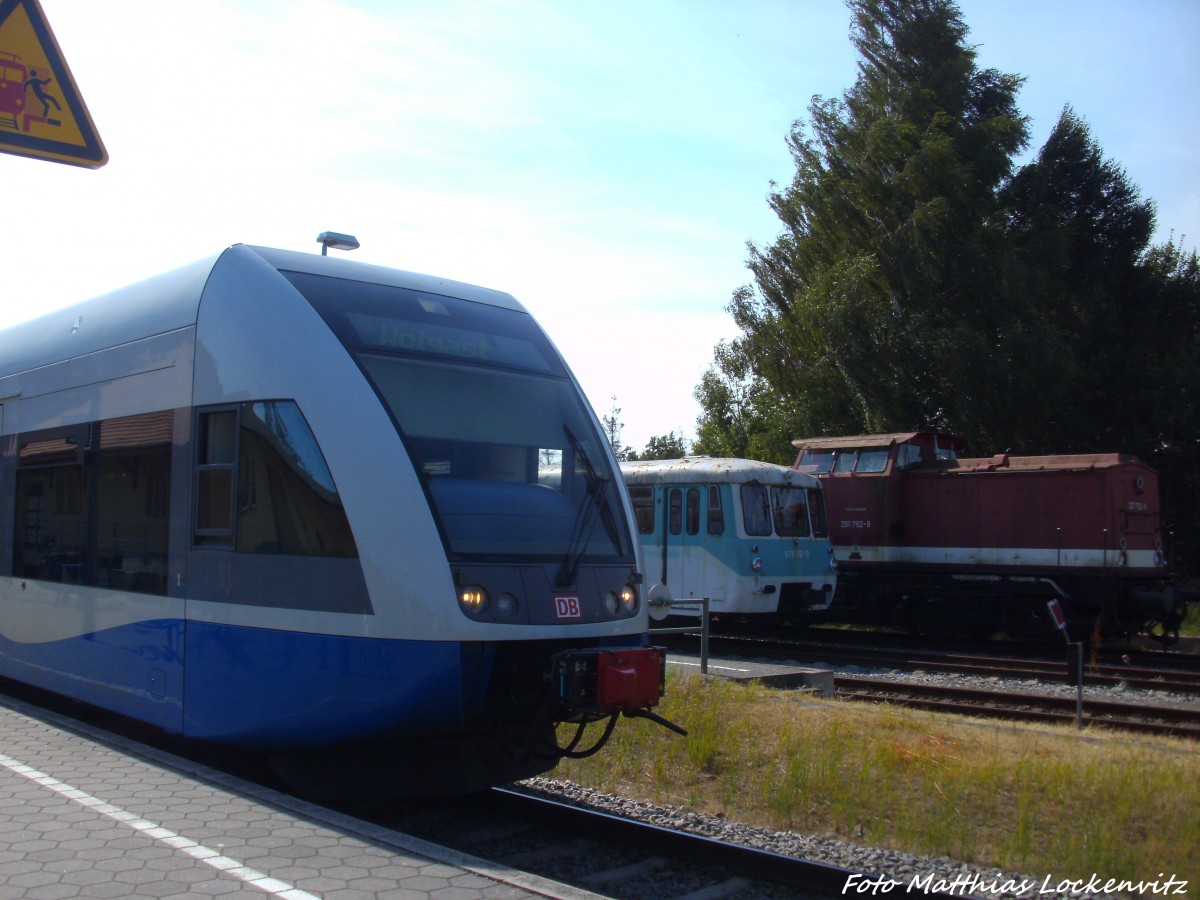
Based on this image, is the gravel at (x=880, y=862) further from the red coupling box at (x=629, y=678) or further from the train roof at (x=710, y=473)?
the train roof at (x=710, y=473)

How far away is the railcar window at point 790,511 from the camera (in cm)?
1755

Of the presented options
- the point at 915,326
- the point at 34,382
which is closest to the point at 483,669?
the point at 34,382

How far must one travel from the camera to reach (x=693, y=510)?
57.2 feet

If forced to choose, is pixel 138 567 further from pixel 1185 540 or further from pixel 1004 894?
pixel 1185 540

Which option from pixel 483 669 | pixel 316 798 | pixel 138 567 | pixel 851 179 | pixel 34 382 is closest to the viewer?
pixel 483 669

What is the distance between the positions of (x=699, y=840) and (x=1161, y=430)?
29.6 m

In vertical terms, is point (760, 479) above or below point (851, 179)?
below

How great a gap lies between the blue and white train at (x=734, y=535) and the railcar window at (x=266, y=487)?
10.7m

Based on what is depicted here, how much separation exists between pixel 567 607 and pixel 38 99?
408 cm

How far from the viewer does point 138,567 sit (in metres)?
6.98

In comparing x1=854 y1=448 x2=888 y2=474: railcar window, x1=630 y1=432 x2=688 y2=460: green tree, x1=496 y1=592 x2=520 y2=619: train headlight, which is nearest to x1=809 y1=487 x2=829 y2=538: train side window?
x1=854 y1=448 x2=888 y2=474: railcar window

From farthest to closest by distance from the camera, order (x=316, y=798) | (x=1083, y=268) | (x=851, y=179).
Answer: (x=1083, y=268) < (x=851, y=179) < (x=316, y=798)

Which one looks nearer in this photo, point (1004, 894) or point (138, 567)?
point (1004, 894)

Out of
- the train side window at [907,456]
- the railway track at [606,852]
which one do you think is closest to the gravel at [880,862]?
the railway track at [606,852]
